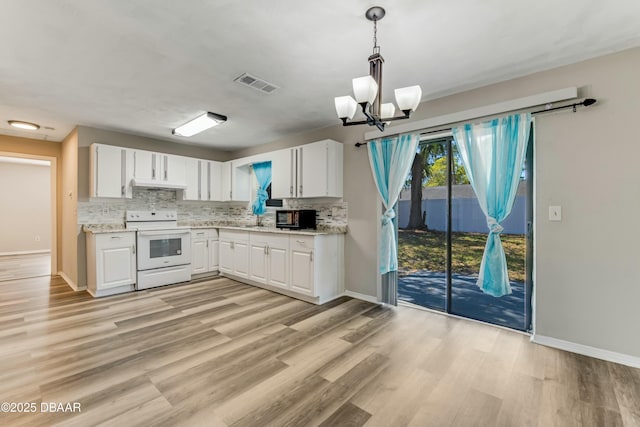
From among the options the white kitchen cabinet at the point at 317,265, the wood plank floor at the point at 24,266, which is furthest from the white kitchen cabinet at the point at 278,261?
the wood plank floor at the point at 24,266

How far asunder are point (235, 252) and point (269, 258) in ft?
2.98

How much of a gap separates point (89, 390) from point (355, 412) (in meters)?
1.74

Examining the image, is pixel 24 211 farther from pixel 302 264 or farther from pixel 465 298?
pixel 465 298

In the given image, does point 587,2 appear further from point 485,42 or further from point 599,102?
point 599,102

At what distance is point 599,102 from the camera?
2348 millimetres

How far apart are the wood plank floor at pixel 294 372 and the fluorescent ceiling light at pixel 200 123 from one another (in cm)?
242

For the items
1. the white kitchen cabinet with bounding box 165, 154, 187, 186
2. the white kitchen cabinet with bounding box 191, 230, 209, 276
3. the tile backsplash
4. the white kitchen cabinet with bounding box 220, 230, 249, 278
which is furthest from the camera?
the white kitchen cabinet with bounding box 191, 230, 209, 276

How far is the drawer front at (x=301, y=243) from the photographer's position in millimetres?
3664

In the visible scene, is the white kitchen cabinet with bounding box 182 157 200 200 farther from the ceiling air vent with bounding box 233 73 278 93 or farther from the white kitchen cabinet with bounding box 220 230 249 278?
the ceiling air vent with bounding box 233 73 278 93

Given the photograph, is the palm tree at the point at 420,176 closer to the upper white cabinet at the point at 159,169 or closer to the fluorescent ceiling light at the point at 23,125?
the upper white cabinet at the point at 159,169

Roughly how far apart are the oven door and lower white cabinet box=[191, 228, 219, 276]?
5.1 inches

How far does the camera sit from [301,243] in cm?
377

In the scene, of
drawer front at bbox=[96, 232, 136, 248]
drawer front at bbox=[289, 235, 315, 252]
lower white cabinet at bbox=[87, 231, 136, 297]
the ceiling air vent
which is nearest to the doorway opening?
lower white cabinet at bbox=[87, 231, 136, 297]

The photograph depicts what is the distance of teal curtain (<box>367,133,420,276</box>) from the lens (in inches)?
133
